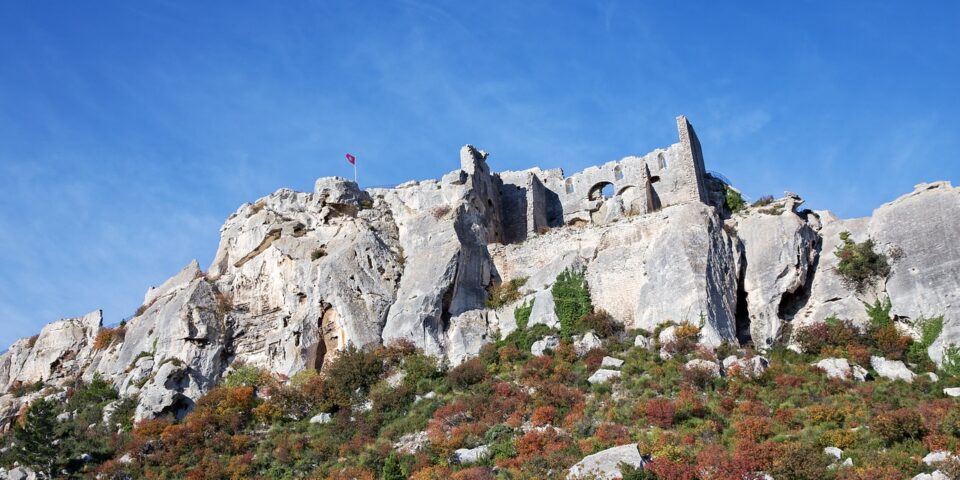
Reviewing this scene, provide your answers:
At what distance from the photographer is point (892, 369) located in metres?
41.5

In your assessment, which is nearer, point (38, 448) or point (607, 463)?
point (607, 463)

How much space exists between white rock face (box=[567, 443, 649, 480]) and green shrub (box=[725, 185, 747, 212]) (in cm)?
2749

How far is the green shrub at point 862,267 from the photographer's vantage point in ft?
153

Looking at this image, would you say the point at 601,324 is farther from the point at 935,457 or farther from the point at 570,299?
the point at 935,457

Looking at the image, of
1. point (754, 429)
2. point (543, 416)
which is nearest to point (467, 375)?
point (543, 416)

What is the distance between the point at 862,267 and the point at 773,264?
4.08 meters

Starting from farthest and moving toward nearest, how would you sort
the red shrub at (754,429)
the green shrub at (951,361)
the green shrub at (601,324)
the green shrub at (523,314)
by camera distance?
the green shrub at (523,314) < the green shrub at (601,324) < the green shrub at (951,361) < the red shrub at (754,429)

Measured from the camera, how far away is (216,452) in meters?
43.2

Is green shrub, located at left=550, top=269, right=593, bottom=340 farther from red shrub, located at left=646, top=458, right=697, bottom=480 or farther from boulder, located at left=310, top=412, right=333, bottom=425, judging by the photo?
red shrub, located at left=646, top=458, right=697, bottom=480

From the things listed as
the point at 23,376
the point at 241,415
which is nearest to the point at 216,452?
the point at 241,415

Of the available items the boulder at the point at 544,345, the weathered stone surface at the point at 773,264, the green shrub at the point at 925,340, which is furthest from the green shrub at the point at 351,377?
the green shrub at the point at 925,340

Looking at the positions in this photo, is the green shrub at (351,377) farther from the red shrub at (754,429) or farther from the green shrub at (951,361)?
the green shrub at (951,361)

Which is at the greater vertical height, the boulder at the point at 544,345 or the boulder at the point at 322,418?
the boulder at the point at 544,345

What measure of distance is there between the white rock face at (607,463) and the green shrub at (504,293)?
18948 millimetres
